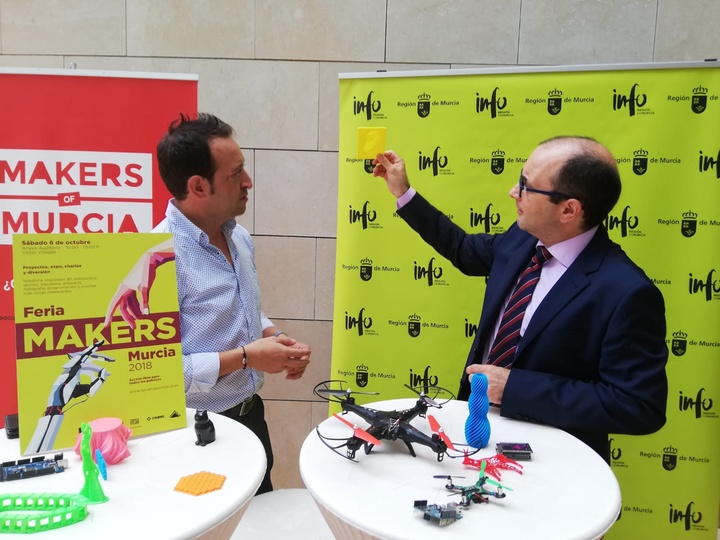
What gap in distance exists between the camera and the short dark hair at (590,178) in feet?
Result: 5.04

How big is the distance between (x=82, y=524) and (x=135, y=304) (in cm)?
48

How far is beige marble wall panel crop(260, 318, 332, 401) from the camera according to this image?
3.19 m

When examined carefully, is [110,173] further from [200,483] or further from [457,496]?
[457,496]

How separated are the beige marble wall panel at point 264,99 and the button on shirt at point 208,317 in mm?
1437

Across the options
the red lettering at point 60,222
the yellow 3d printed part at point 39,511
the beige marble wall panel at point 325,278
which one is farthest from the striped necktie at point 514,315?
the red lettering at point 60,222

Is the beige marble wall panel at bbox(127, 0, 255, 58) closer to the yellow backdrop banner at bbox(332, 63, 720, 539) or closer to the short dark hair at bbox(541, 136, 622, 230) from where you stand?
the yellow backdrop banner at bbox(332, 63, 720, 539)

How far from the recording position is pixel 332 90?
2.99m

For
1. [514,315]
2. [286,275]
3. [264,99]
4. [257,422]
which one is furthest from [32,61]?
[514,315]

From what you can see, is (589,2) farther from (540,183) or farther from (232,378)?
(232,378)

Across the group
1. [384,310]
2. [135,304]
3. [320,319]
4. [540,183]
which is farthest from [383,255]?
[135,304]

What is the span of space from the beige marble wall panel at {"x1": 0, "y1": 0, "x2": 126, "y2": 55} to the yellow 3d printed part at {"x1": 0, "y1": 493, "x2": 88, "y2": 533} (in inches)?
110

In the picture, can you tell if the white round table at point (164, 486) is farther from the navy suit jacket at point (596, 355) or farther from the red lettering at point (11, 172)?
the red lettering at point (11, 172)

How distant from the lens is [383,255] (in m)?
2.71

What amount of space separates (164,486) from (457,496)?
1.98 ft
